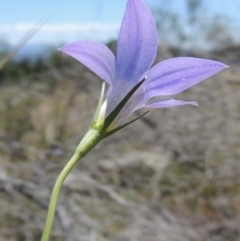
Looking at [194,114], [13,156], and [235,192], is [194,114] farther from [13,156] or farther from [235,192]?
[13,156]

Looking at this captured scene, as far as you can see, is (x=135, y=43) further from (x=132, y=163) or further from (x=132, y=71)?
(x=132, y=163)

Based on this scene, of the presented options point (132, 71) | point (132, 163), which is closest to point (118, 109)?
point (132, 71)

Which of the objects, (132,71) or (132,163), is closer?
(132,71)

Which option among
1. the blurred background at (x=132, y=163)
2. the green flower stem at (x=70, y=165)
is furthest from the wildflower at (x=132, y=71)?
the blurred background at (x=132, y=163)

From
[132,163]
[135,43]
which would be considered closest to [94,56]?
[135,43]

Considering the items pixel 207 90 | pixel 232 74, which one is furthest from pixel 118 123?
pixel 232 74

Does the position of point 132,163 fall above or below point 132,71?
below
